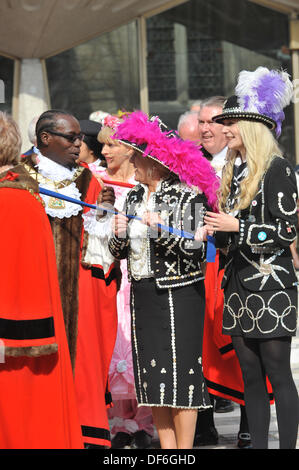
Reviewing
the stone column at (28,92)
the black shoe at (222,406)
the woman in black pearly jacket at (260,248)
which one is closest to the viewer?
the woman in black pearly jacket at (260,248)

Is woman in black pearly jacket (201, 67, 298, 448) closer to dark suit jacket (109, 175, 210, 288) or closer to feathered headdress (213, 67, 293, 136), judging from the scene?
feathered headdress (213, 67, 293, 136)

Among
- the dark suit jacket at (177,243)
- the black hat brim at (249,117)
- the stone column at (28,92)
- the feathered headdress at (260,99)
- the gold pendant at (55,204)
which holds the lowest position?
the dark suit jacket at (177,243)

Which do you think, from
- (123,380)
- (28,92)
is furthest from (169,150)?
(28,92)

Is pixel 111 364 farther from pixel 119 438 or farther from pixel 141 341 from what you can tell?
pixel 141 341

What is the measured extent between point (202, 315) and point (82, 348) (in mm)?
801

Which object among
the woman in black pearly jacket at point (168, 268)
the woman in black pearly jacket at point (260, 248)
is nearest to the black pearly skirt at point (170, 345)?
the woman in black pearly jacket at point (168, 268)

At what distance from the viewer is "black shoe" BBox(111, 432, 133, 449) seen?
15.9 ft

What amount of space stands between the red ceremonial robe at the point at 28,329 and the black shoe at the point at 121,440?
119 centimetres

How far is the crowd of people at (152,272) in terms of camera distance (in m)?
3.58

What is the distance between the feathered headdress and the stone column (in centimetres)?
578

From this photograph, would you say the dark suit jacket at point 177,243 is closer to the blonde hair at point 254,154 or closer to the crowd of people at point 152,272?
the crowd of people at point 152,272
